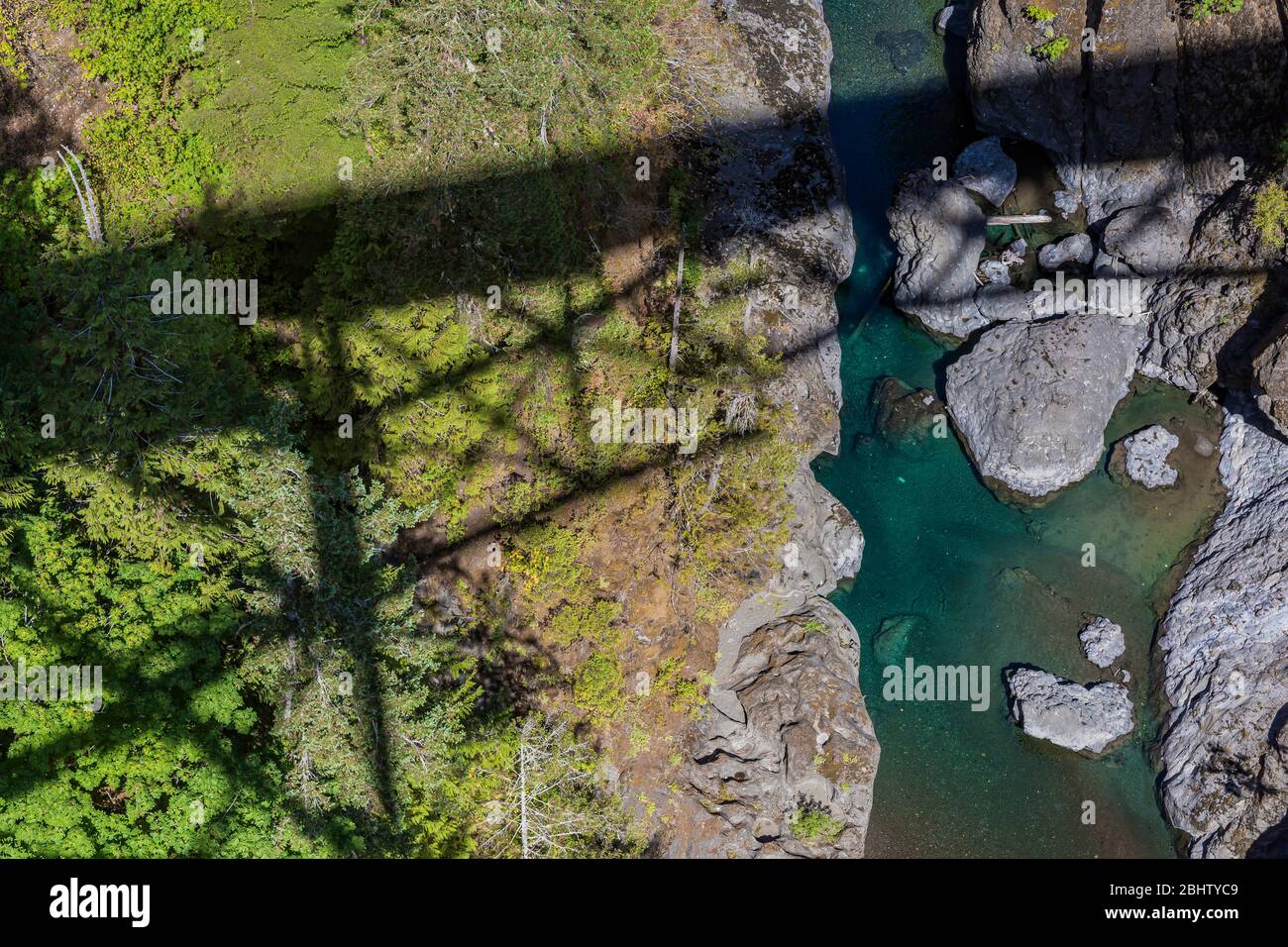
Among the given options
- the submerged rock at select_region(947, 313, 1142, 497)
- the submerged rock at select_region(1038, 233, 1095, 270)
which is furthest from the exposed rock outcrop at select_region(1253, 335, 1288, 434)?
the submerged rock at select_region(1038, 233, 1095, 270)

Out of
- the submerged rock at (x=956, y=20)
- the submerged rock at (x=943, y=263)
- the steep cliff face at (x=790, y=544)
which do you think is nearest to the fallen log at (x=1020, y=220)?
the submerged rock at (x=943, y=263)

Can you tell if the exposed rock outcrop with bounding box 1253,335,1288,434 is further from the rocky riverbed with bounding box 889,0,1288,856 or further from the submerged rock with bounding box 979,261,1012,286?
the submerged rock with bounding box 979,261,1012,286

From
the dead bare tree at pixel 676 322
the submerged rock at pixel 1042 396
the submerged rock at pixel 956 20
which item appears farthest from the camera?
the submerged rock at pixel 956 20

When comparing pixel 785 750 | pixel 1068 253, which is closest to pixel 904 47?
pixel 1068 253

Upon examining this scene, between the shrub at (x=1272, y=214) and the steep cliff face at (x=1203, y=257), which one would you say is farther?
the shrub at (x=1272, y=214)

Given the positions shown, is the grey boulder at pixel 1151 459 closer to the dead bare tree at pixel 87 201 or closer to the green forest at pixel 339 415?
the green forest at pixel 339 415

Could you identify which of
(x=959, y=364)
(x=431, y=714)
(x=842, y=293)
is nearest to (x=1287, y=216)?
(x=959, y=364)
